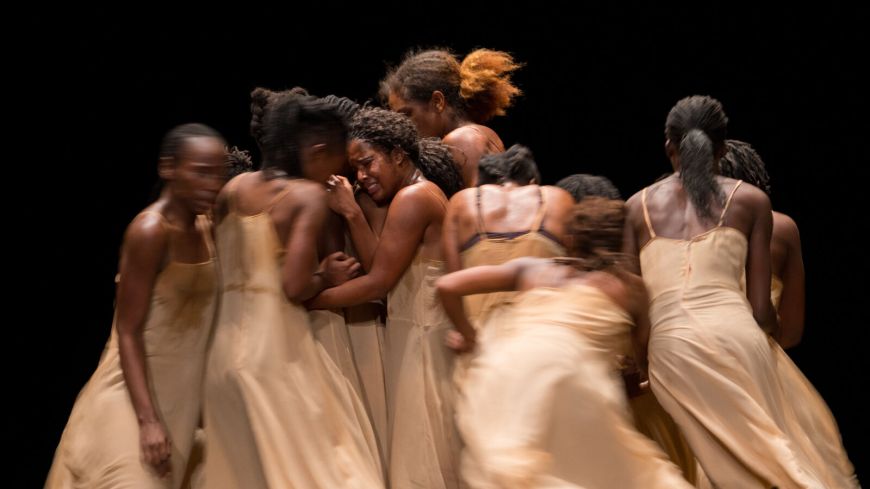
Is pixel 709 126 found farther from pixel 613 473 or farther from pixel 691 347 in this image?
pixel 613 473

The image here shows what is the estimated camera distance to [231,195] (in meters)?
3.84

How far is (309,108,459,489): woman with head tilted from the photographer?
3986 mm

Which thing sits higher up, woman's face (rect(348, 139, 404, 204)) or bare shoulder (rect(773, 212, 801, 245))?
woman's face (rect(348, 139, 404, 204))

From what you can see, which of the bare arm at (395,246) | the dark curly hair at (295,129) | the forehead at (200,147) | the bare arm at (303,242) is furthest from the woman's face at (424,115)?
the forehead at (200,147)

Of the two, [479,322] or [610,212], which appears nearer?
[610,212]

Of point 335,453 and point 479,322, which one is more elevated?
point 479,322

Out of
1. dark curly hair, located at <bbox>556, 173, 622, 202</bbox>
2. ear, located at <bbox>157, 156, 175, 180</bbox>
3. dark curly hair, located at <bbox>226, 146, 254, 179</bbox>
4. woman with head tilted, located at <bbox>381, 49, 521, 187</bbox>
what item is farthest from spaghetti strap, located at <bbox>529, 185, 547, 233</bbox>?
dark curly hair, located at <bbox>226, 146, 254, 179</bbox>

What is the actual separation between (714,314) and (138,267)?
1858 mm

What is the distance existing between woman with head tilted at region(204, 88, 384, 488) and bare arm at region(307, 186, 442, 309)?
0.18m

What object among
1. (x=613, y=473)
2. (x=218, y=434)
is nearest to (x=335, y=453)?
A: (x=218, y=434)

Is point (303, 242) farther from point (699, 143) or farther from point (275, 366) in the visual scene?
point (699, 143)

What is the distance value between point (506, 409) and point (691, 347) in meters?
0.95

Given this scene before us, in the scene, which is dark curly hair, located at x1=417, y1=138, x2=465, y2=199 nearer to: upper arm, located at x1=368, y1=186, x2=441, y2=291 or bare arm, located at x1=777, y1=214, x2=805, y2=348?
upper arm, located at x1=368, y1=186, x2=441, y2=291

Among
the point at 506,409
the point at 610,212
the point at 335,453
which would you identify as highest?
the point at 610,212
